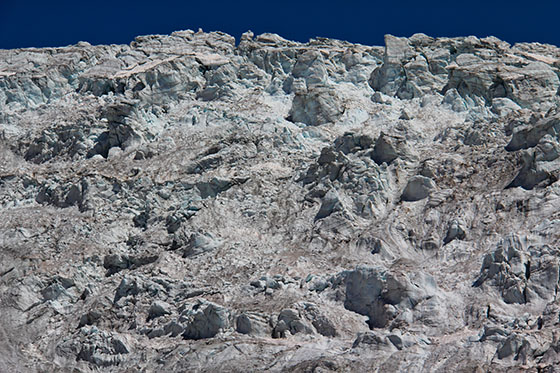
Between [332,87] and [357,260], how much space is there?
2039 cm

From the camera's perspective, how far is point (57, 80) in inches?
2672

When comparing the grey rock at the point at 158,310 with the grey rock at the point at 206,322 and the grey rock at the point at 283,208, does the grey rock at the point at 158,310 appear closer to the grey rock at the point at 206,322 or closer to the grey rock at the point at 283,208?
the grey rock at the point at 283,208

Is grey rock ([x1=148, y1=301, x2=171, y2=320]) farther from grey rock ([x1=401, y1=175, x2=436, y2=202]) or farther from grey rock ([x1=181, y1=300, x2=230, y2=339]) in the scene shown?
grey rock ([x1=401, y1=175, x2=436, y2=202])

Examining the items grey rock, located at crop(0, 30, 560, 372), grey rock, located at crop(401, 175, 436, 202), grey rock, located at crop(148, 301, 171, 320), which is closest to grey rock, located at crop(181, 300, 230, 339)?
grey rock, located at crop(0, 30, 560, 372)

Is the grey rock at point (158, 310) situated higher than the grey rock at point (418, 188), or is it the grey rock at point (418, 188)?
the grey rock at point (418, 188)

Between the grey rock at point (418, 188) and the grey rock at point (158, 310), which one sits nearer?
the grey rock at point (158, 310)

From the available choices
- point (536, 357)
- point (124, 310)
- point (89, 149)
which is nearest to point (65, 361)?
point (124, 310)

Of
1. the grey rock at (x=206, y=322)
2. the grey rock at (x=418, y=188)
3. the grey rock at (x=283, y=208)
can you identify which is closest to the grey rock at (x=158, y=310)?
the grey rock at (x=283, y=208)

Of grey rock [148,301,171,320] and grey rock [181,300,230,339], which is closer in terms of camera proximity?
grey rock [181,300,230,339]

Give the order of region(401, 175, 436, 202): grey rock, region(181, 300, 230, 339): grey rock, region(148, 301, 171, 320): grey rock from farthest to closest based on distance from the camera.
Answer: region(401, 175, 436, 202): grey rock
region(148, 301, 171, 320): grey rock
region(181, 300, 230, 339): grey rock

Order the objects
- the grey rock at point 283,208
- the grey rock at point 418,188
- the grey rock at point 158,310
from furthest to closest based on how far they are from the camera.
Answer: the grey rock at point 418,188
the grey rock at point 158,310
the grey rock at point 283,208

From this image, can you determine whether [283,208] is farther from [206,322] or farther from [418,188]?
[206,322]

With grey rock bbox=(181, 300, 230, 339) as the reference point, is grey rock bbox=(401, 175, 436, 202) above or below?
above

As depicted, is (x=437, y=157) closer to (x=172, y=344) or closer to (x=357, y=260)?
(x=357, y=260)
